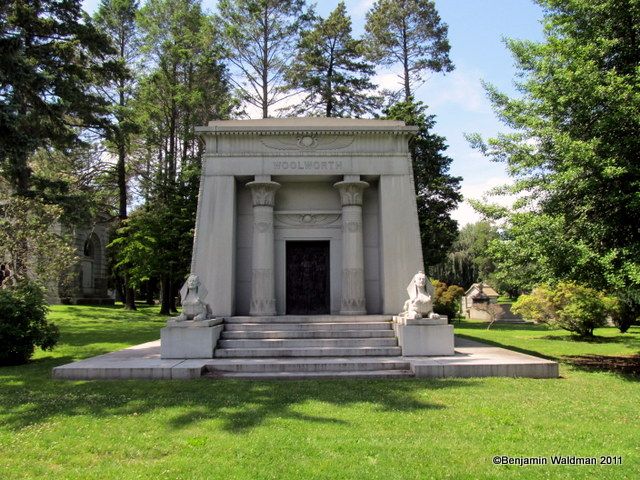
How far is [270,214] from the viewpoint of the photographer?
13391 mm

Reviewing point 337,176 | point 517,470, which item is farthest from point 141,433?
point 337,176

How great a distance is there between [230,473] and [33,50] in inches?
742

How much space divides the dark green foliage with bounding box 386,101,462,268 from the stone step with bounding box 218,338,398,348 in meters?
14.6

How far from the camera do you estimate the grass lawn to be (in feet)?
14.4

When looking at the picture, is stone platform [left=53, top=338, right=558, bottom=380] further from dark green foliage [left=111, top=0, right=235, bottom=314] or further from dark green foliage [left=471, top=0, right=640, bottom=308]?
dark green foliage [left=111, top=0, right=235, bottom=314]

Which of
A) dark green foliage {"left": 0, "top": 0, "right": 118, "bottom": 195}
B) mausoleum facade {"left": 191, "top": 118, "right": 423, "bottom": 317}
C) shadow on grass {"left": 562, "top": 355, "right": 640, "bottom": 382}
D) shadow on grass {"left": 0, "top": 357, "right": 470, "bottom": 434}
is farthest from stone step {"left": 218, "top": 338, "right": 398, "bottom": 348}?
dark green foliage {"left": 0, "top": 0, "right": 118, "bottom": 195}

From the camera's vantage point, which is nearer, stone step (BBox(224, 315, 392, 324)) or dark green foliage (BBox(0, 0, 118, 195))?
stone step (BBox(224, 315, 392, 324))

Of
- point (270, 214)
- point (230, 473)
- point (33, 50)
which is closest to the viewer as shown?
point (230, 473)

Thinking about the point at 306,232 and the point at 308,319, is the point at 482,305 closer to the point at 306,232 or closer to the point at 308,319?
the point at 306,232

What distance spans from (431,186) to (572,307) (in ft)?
33.8

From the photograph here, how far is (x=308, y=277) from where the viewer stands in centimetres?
1421

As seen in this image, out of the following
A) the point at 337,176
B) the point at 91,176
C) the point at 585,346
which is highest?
→ the point at 91,176

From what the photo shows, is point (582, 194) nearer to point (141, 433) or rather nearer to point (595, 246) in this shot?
point (595, 246)

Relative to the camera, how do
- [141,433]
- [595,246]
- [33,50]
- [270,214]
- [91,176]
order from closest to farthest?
1. [141,433]
2. [595,246]
3. [270,214]
4. [33,50]
5. [91,176]
